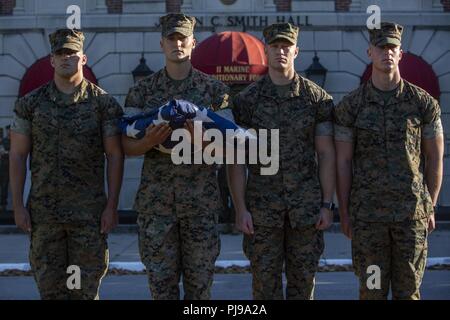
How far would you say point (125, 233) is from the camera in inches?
494

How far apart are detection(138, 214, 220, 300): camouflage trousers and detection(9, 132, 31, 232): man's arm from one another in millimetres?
818

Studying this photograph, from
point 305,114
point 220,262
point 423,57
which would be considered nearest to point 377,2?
point 423,57

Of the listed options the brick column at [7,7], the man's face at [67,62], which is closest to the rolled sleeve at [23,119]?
the man's face at [67,62]

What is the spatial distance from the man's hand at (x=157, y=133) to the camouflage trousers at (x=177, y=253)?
508 mm

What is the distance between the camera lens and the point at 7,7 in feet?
51.4

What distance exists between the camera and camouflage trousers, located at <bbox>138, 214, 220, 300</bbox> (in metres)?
4.70

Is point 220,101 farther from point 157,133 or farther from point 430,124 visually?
point 430,124

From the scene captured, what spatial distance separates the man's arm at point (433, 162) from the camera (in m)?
4.83

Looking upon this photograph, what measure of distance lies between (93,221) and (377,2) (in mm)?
11637

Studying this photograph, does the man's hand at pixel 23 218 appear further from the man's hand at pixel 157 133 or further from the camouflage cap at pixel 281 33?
the camouflage cap at pixel 281 33

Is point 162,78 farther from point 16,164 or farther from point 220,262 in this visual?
A: point 220,262

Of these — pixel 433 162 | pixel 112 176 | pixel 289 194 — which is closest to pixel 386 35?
pixel 433 162

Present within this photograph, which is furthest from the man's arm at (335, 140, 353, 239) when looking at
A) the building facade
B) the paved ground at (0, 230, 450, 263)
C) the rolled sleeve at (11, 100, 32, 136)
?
the building facade

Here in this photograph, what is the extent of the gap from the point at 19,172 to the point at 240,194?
4.87 ft
